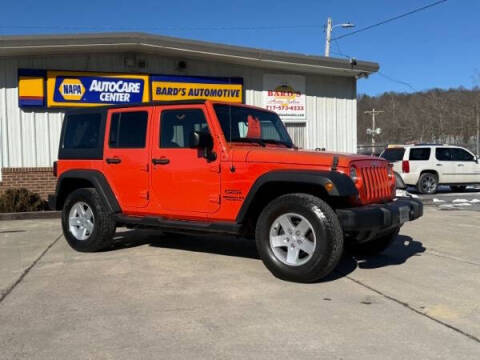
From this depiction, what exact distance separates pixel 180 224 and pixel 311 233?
5.35ft

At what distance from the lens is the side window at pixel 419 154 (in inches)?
668

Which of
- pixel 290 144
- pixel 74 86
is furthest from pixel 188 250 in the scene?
pixel 74 86

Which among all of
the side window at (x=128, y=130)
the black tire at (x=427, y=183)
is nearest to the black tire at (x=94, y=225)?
the side window at (x=128, y=130)

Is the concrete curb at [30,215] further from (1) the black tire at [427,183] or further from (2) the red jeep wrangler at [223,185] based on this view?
(1) the black tire at [427,183]

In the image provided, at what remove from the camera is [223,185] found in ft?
18.0

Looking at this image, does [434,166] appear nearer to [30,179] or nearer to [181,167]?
[30,179]

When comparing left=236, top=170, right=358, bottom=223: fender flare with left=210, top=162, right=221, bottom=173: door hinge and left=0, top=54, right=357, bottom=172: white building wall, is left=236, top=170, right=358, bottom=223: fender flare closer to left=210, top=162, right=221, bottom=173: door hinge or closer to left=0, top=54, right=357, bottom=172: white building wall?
left=210, top=162, right=221, bottom=173: door hinge

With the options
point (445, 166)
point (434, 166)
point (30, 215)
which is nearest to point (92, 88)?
point (30, 215)

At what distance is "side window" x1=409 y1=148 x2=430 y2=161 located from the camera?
668 inches

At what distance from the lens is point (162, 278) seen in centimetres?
531

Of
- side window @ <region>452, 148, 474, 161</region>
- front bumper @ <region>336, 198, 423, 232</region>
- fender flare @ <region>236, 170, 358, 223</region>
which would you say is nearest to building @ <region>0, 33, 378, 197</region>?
side window @ <region>452, 148, 474, 161</region>

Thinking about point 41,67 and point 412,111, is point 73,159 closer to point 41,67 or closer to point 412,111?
point 41,67

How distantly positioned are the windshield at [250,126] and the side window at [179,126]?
247 mm

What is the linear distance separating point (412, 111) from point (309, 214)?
72003mm
